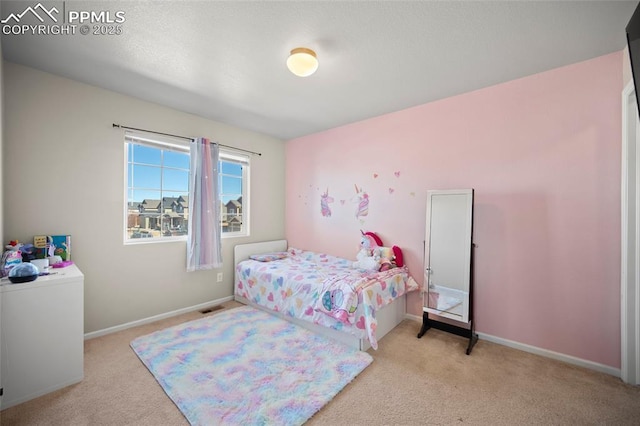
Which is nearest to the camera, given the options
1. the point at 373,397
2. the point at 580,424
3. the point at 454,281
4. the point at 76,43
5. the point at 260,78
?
the point at 580,424

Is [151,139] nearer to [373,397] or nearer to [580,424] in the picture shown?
[373,397]

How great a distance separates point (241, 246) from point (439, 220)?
2702 millimetres

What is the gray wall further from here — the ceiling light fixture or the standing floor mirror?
the standing floor mirror

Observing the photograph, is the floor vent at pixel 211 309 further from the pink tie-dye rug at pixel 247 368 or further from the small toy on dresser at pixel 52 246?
the small toy on dresser at pixel 52 246

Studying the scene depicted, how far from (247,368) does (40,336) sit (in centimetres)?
144

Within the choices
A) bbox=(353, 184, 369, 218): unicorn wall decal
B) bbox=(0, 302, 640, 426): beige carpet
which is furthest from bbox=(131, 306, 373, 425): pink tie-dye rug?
bbox=(353, 184, 369, 218): unicorn wall decal

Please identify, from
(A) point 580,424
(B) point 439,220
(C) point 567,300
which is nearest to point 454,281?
(B) point 439,220

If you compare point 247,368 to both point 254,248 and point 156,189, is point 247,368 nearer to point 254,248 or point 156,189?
point 254,248

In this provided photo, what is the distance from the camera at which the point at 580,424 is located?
1578 mm

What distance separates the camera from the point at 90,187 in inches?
102

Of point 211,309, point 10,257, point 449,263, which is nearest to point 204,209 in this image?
point 211,309

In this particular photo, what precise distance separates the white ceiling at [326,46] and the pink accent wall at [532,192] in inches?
11.1

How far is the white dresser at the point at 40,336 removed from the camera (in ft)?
5.50

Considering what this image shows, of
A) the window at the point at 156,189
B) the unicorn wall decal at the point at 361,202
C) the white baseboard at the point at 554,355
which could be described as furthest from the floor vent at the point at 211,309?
the white baseboard at the point at 554,355
